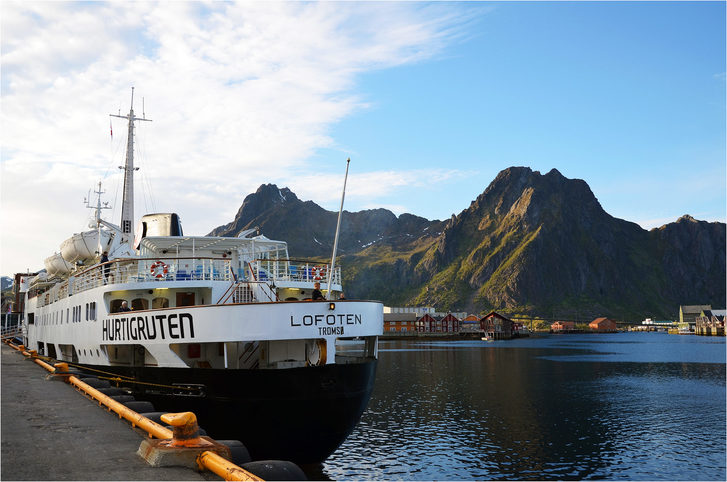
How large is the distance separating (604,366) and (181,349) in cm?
7618

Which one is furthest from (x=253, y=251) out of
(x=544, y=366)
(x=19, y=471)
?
(x=544, y=366)

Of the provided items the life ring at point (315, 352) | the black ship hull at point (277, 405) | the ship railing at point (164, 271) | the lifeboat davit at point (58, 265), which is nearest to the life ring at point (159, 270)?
the ship railing at point (164, 271)

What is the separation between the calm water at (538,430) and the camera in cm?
2664

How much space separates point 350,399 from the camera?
67.7ft

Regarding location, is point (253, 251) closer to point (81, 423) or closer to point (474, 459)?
point (81, 423)

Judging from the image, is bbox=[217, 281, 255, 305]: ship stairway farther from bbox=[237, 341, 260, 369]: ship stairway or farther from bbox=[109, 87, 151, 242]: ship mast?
bbox=[109, 87, 151, 242]: ship mast

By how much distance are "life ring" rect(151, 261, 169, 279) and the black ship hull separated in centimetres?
412

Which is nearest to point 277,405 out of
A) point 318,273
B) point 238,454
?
point 318,273

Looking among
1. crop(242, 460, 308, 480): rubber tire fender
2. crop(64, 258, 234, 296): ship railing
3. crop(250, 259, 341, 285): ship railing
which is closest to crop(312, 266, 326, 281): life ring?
crop(250, 259, 341, 285): ship railing

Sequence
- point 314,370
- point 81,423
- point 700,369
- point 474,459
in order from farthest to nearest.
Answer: point 700,369, point 474,459, point 314,370, point 81,423

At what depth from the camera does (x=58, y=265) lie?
144 ft

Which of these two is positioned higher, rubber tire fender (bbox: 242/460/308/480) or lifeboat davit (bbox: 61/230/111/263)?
lifeboat davit (bbox: 61/230/111/263)

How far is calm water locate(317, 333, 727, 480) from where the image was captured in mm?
26641

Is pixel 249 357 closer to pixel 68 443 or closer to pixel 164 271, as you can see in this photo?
pixel 164 271
